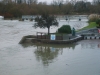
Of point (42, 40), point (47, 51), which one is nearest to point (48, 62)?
point (47, 51)

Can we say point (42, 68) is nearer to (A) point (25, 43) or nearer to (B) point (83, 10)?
(A) point (25, 43)

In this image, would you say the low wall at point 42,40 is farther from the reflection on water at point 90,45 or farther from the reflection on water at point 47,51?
the reflection on water at point 90,45

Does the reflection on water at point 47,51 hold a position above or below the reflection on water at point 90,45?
below

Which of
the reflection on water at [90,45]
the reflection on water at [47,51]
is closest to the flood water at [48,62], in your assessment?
the reflection on water at [47,51]

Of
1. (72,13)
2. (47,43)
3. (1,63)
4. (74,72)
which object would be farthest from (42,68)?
(72,13)

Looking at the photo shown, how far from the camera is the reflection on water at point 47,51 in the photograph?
1638 centimetres

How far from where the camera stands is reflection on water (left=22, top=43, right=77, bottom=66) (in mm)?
16375

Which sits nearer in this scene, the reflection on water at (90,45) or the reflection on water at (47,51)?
the reflection on water at (47,51)

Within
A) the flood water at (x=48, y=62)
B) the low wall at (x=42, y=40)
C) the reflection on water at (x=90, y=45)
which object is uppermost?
the low wall at (x=42, y=40)

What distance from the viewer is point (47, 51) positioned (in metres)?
19.6

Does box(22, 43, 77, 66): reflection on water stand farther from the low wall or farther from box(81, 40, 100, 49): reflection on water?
box(81, 40, 100, 49): reflection on water

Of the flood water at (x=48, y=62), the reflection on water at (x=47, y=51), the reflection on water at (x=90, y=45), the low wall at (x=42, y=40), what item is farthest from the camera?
the low wall at (x=42, y=40)

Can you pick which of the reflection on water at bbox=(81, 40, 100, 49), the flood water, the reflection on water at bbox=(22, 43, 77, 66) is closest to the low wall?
the reflection on water at bbox=(22, 43, 77, 66)

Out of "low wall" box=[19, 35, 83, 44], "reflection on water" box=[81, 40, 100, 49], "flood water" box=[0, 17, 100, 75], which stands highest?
"low wall" box=[19, 35, 83, 44]
